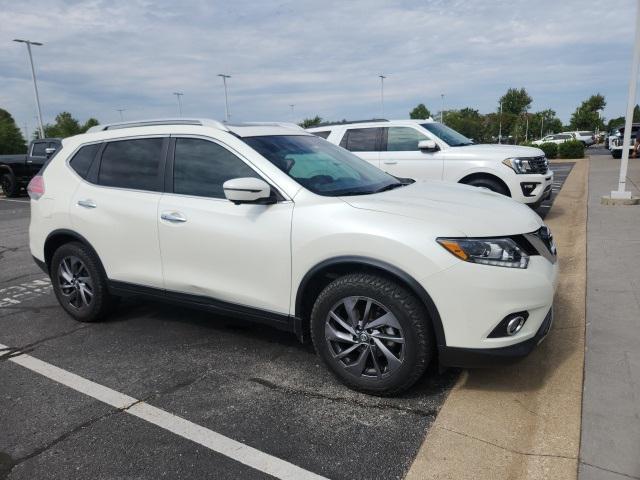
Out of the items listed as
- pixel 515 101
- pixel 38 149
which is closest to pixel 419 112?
→ pixel 515 101

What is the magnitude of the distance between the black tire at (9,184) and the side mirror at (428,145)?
15614 millimetres

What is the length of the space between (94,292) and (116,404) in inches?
58.3

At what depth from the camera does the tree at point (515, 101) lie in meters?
63.7

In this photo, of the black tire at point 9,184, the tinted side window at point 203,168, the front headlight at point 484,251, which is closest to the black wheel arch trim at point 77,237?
the tinted side window at point 203,168

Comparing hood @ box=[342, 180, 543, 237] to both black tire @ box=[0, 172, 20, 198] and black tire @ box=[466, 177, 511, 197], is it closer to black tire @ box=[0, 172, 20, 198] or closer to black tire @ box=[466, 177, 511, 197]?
black tire @ box=[466, 177, 511, 197]

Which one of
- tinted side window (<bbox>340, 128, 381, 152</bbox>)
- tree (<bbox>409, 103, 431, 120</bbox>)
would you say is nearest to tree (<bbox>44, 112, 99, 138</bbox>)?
tree (<bbox>409, 103, 431, 120</bbox>)

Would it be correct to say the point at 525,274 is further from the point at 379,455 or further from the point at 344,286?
the point at 379,455

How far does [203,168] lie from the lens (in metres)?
3.68

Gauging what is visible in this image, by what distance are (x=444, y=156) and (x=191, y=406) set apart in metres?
6.38

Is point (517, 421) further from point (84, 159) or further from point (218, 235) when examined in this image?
point (84, 159)

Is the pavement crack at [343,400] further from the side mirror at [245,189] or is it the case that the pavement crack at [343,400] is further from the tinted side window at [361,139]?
the tinted side window at [361,139]

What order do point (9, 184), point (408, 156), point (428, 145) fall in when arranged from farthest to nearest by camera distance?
point (9, 184)
point (408, 156)
point (428, 145)

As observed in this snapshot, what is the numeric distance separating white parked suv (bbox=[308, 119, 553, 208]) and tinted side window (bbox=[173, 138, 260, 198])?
5201 millimetres

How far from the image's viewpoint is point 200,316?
4.64 m
